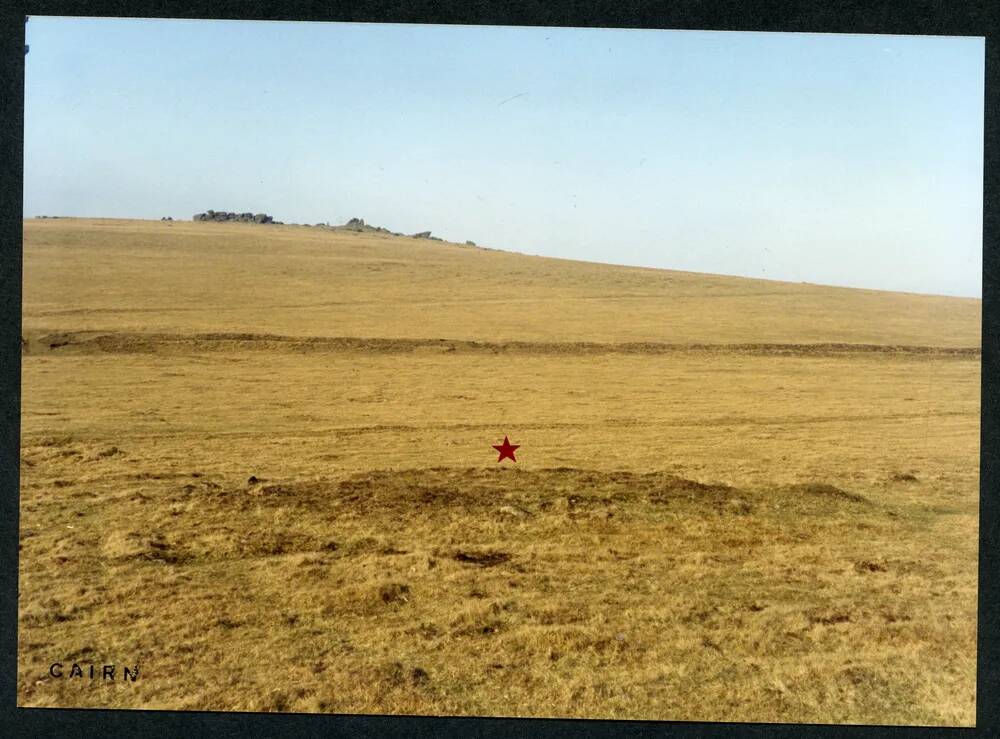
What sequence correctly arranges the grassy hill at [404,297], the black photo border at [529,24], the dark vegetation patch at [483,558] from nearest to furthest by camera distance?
the black photo border at [529,24], the dark vegetation patch at [483,558], the grassy hill at [404,297]

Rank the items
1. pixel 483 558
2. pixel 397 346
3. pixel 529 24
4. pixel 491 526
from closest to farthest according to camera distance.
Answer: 1. pixel 529 24
2. pixel 483 558
3. pixel 491 526
4. pixel 397 346

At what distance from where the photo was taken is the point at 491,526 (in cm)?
830

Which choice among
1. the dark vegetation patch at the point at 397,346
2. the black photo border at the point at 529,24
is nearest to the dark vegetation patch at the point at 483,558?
the black photo border at the point at 529,24

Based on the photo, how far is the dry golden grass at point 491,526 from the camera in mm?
5703

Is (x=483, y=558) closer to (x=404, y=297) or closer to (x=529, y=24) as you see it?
(x=529, y=24)

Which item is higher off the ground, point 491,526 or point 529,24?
point 529,24

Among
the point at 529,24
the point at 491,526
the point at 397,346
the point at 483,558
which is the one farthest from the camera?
the point at 397,346

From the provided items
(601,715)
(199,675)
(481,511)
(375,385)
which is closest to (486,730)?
(601,715)

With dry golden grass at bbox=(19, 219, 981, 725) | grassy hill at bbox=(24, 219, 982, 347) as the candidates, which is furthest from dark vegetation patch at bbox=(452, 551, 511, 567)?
grassy hill at bbox=(24, 219, 982, 347)

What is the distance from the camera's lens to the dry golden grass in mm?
5703

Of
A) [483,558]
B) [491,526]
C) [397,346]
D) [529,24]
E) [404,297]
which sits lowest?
[483,558]

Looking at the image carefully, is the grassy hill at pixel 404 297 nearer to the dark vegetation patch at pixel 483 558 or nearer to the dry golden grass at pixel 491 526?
the dry golden grass at pixel 491 526

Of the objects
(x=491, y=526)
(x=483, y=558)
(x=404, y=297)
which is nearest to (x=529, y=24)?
(x=483, y=558)

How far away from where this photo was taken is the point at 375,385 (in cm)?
1662
